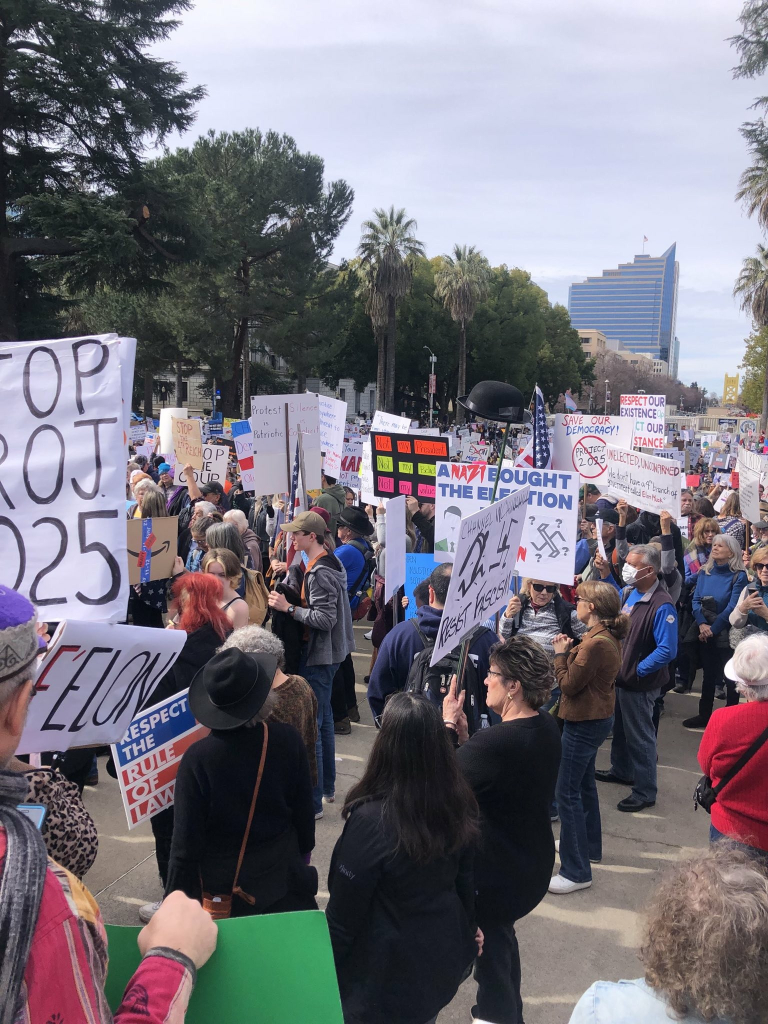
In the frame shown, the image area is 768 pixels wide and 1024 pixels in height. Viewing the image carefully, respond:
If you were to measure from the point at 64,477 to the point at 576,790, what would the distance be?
3.30 meters

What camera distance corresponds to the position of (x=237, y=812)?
8.35 ft

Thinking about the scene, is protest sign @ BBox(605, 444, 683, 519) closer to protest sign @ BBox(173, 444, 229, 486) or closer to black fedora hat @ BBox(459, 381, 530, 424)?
black fedora hat @ BBox(459, 381, 530, 424)

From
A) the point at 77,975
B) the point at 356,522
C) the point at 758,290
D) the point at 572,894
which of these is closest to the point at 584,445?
the point at 356,522

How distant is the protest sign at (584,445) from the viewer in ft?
30.9

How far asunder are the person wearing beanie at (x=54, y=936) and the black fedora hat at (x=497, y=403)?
10.6ft

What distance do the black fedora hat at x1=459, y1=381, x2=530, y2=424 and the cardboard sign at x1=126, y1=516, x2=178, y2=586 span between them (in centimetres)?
258

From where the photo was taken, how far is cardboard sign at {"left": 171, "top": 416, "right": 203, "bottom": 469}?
1019 centimetres

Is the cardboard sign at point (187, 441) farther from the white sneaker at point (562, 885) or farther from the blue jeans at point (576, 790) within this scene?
the white sneaker at point (562, 885)

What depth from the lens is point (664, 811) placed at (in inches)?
212

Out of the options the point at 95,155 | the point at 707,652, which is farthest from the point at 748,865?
the point at 95,155

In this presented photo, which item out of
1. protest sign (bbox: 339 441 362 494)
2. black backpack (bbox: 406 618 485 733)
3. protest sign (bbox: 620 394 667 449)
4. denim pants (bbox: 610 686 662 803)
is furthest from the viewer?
protest sign (bbox: 339 441 362 494)

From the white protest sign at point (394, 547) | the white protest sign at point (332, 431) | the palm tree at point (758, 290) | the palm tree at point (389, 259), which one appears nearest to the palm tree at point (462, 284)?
the palm tree at point (389, 259)

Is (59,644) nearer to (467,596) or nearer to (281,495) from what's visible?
(467,596)

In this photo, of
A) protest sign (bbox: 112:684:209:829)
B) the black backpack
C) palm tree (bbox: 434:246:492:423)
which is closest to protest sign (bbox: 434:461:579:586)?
the black backpack
